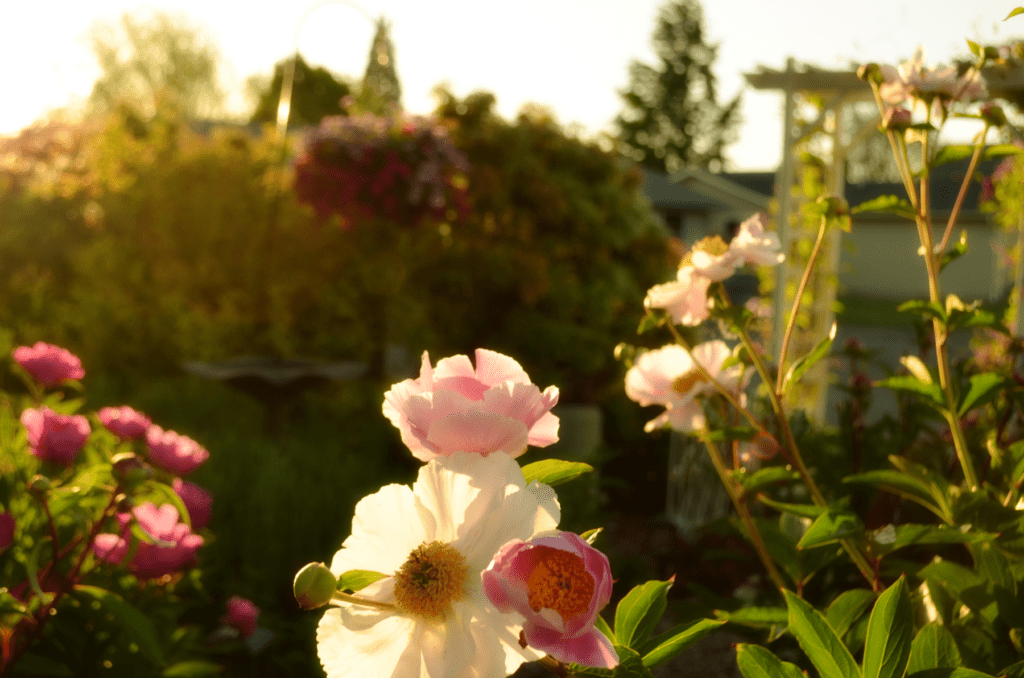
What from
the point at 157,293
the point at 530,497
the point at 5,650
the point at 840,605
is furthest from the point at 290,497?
the point at 157,293

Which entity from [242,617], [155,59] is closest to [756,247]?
[242,617]

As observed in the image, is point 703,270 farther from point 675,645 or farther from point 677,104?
point 677,104

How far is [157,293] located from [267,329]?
3.00 feet

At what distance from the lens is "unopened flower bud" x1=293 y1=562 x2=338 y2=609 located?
18.1 inches

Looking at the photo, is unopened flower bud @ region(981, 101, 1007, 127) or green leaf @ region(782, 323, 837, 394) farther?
unopened flower bud @ region(981, 101, 1007, 127)

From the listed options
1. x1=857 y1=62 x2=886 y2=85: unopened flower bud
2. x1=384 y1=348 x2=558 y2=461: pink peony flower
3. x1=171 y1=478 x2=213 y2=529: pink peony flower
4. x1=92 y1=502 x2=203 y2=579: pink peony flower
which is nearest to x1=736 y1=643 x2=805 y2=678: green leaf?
x1=384 y1=348 x2=558 y2=461: pink peony flower

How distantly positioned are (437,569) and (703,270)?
21.0 inches

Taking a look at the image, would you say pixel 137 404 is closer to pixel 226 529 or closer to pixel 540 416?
pixel 226 529

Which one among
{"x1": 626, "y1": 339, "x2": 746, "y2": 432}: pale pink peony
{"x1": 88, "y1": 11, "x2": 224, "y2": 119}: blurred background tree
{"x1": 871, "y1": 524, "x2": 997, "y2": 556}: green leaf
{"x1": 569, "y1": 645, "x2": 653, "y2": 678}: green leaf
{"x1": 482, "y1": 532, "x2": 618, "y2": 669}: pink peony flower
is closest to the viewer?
{"x1": 482, "y1": 532, "x2": 618, "y2": 669}: pink peony flower

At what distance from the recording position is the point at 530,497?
51 centimetres

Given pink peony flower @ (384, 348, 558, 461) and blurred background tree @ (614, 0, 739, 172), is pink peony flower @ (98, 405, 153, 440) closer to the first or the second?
pink peony flower @ (384, 348, 558, 461)

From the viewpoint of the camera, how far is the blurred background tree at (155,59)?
24.9m

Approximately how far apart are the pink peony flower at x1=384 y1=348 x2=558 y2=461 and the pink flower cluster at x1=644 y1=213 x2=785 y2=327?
1.30 feet

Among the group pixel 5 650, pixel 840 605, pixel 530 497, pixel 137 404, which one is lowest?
pixel 137 404
